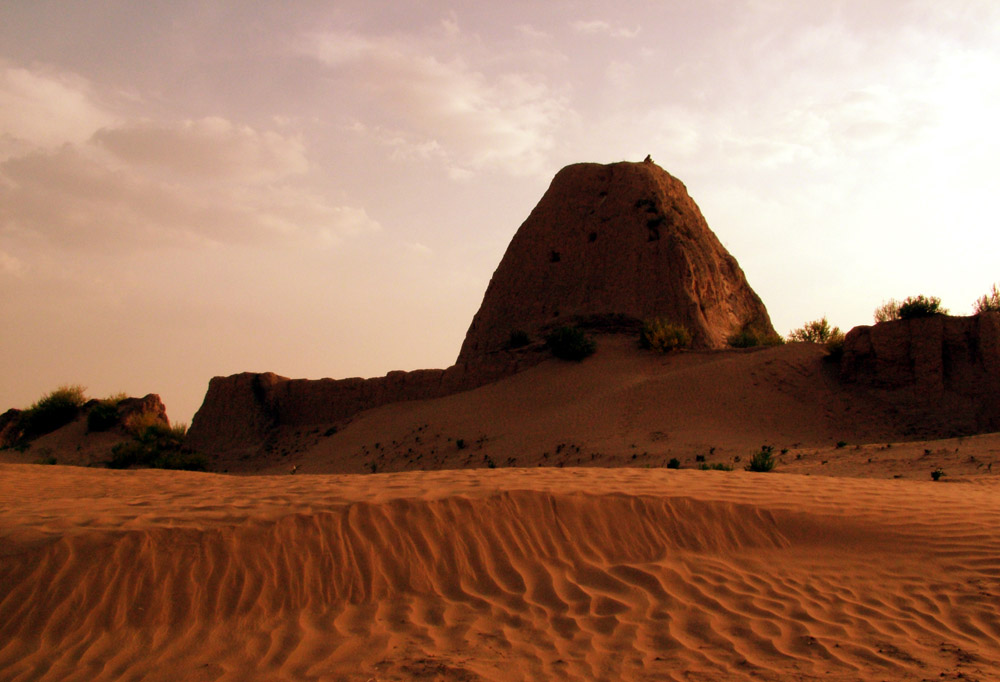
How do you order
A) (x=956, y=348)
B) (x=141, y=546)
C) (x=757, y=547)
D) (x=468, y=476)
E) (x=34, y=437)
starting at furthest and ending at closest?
(x=34, y=437)
(x=956, y=348)
(x=468, y=476)
(x=757, y=547)
(x=141, y=546)

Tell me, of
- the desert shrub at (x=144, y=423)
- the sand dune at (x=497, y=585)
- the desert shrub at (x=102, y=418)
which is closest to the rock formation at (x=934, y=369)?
the sand dune at (x=497, y=585)

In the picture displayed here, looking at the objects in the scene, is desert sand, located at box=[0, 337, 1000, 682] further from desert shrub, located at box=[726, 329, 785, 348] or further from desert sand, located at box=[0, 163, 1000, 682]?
desert shrub, located at box=[726, 329, 785, 348]

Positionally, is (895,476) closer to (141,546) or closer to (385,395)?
(141,546)

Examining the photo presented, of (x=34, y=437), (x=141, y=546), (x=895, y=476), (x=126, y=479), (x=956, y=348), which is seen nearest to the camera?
(x=141, y=546)

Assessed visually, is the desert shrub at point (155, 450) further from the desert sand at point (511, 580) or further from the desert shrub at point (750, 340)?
the desert shrub at point (750, 340)

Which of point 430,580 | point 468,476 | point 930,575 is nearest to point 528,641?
point 430,580

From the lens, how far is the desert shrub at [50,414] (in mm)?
25562

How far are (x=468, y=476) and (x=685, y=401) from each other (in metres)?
9.71

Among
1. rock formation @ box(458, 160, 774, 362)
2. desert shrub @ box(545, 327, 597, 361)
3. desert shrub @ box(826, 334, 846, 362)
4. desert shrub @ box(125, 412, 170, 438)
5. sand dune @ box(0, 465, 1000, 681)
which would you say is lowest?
sand dune @ box(0, 465, 1000, 681)

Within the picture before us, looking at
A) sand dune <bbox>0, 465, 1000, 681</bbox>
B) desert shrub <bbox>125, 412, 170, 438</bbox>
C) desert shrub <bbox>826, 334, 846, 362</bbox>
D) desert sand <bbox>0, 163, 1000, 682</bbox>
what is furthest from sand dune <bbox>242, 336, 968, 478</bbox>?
sand dune <bbox>0, 465, 1000, 681</bbox>

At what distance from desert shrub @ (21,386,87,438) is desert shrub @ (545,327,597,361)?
16.1m

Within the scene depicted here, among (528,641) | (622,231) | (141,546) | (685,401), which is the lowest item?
(528,641)

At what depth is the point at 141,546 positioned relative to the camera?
5480mm

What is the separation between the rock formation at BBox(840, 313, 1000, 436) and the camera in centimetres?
1549
